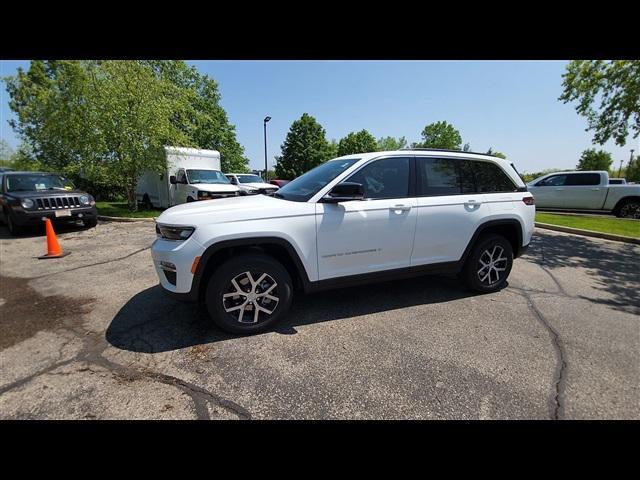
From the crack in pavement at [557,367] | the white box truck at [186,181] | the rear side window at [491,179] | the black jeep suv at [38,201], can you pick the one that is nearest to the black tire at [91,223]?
the black jeep suv at [38,201]

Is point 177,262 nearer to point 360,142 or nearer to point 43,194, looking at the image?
point 43,194

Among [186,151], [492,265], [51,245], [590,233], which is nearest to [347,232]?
[492,265]

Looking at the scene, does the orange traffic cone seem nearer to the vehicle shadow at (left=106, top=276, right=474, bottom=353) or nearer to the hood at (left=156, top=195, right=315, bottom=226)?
the vehicle shadow at (left=106, top=276, right=474, bottom=353)

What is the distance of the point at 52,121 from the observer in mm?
10445

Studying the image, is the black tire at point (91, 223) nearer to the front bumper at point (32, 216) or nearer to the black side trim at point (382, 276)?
the front bumper at point (32, 216)

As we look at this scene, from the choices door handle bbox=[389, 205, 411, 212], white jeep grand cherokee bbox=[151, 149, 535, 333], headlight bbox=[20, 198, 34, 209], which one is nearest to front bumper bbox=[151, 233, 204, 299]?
white jeep grand cherokee bbox=[151, 149, 535, 333]

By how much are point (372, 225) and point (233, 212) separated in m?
1.46

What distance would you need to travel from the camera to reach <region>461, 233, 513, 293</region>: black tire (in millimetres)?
3895
